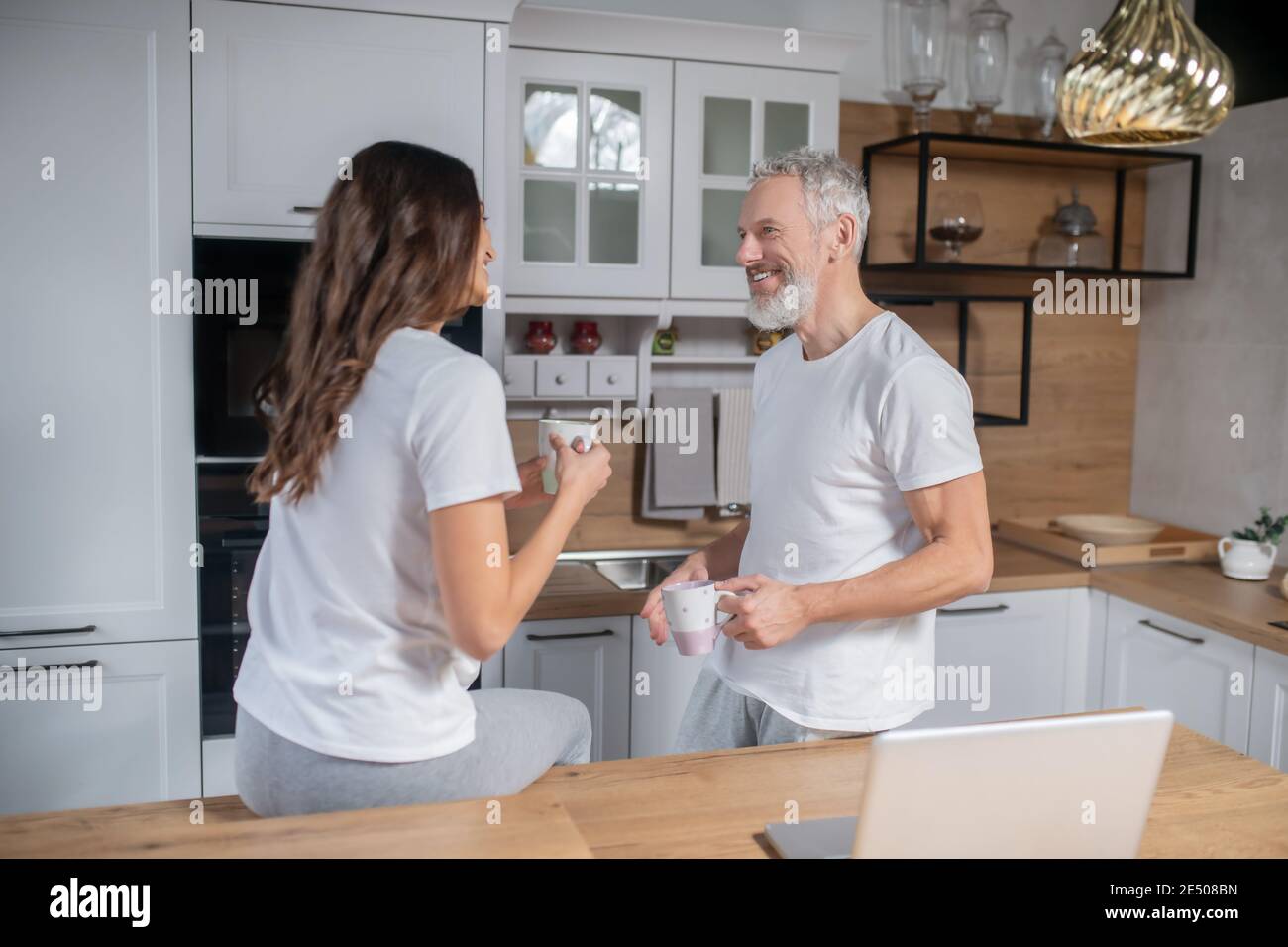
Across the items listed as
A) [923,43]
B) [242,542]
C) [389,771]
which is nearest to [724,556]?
[389,771]

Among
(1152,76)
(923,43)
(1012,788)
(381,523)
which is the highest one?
(923,43)

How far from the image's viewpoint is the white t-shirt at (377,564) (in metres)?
1.21

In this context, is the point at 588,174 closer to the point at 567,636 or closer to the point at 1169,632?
the point at 567,636

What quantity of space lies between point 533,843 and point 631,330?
6.82ft

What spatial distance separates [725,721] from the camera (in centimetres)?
197

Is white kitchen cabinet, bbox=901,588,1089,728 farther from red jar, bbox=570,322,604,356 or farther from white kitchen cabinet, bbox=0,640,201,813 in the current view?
white kitchen cabinet, bbox=0,640,201,813

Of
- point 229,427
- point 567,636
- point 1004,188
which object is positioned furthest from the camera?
point 1004,188

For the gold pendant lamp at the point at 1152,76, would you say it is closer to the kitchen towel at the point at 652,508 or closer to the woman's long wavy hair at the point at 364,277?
the woman's long wavy hair at the point at 364,277

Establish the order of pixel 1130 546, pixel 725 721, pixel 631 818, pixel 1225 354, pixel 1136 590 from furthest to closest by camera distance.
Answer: pixel 1225 354 → pixel 1130 546 → pixel 1136 590 → pixel 725 721 → pixel 631 818

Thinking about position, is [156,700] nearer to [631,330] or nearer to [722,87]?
[631,330]

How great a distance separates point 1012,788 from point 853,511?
75 centimetres

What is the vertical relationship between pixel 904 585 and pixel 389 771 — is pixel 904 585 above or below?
above

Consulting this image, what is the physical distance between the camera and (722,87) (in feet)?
9.72
